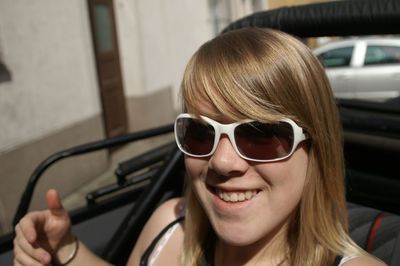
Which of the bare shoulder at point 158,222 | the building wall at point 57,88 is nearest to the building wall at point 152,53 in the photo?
the building wall at point 57,88

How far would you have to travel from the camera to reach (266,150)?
1.15 metres

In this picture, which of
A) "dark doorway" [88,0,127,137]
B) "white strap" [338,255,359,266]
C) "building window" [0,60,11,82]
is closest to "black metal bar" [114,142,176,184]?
"white strap" [338,255,359,266]

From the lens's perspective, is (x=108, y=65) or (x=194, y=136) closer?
(x=194, y=136)

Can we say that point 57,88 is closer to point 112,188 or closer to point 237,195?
point 112,188

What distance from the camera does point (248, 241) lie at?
121 centimetres

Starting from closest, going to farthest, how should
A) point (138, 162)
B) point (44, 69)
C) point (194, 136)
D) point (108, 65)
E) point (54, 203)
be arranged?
point (194, 136), point (54, 203), point (138, 162), point (44, 69), point (108, 65)

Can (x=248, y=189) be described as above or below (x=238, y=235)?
above

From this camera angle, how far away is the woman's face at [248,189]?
1165mm

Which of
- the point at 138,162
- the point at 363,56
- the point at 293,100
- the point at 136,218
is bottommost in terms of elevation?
the point at 363,56

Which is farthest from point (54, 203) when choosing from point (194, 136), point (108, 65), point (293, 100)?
point (108, 65)

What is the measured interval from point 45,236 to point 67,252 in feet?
0.34

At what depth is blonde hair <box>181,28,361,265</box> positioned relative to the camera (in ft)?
3.67

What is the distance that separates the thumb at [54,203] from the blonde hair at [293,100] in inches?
18.9

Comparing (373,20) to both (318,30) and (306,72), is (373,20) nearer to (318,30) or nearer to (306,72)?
(318,30)
